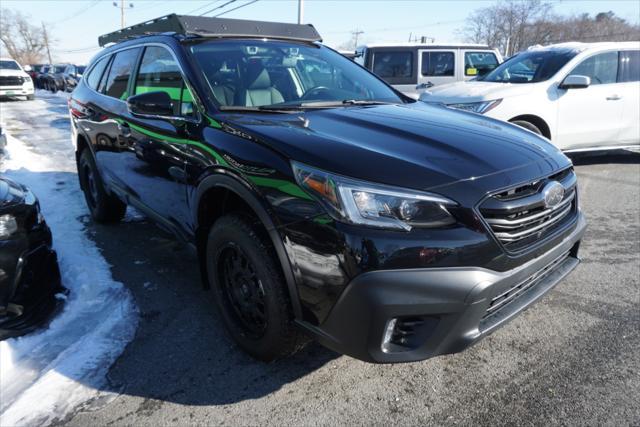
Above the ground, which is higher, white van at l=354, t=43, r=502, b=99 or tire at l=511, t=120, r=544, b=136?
white van at l=354, t=43, r=502, b=99

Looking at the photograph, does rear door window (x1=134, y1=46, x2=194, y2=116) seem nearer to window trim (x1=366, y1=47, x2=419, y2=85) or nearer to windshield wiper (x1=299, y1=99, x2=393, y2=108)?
windshield wiper (x1=299, y1=99, x2=393, y2=108)

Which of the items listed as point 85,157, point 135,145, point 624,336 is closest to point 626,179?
point 624,336

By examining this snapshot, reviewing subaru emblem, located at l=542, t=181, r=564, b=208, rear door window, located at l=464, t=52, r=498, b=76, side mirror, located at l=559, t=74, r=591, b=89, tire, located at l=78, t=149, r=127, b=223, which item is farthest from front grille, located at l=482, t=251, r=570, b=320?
rear door window, located at l=464, t=52, r=498, b=76

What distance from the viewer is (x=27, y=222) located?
2912 mm

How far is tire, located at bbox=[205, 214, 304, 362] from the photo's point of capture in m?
2.13

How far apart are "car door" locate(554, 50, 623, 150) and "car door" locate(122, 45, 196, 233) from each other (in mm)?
5420

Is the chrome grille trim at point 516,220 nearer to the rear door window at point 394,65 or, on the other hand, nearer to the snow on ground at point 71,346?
the snow on ground at point 71,346

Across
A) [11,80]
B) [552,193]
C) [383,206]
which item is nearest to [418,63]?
[552,193]

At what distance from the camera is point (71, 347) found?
266 centimetres

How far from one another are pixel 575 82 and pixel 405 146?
5.05 meters

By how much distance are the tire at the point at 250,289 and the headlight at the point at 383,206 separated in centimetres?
50

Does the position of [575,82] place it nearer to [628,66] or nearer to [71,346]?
[628,66]

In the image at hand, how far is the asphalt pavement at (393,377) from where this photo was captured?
2.16 meters

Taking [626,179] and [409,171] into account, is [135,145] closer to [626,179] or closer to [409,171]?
[409,171]
